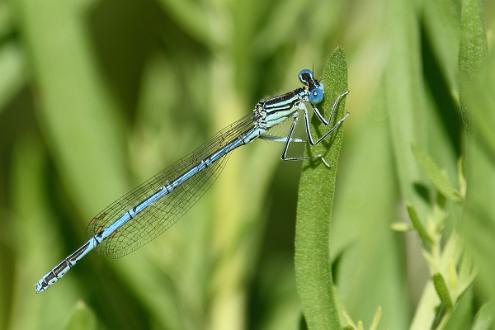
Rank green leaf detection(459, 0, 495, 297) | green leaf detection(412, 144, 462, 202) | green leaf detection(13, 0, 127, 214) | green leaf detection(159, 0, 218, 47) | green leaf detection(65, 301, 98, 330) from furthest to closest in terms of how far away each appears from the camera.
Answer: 1. green leaf detection(159, 0, 218, 47)
2. green leaf detection(13, 0, 127, 214)
3. green leaf detection(65, 301, 98, 330)
4. green leaf detection(412, 144, 462, 202)
5. green leaf detection(459, 0, 495, 297)

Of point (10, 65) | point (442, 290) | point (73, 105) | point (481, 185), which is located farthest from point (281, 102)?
point (481, 185)

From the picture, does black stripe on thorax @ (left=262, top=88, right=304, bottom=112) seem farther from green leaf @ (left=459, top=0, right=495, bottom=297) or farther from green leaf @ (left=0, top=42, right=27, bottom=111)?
green leaf @ (left=459, top=0, right=495, bottom=297)

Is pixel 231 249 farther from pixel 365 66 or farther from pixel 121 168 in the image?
pixel 365 66

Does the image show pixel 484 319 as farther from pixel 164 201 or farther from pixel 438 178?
pixel 164 201

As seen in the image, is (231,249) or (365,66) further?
(365,66)

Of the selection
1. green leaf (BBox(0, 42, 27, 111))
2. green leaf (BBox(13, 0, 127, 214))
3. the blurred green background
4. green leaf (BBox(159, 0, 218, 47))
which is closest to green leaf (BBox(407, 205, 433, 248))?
the blurred green background

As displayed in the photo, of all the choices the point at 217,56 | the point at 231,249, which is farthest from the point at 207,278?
the point at 217,56
